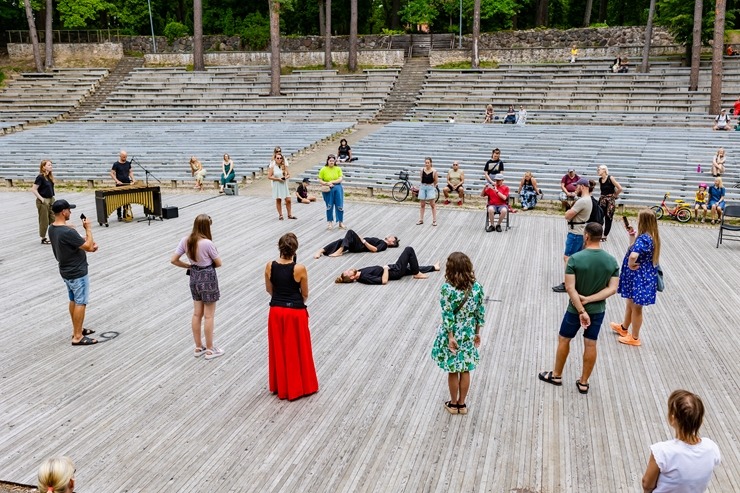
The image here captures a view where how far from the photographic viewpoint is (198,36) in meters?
37.8

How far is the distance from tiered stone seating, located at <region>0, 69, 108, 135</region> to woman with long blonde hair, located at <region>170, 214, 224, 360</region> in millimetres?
30554

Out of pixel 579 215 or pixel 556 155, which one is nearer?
pixel 579 215

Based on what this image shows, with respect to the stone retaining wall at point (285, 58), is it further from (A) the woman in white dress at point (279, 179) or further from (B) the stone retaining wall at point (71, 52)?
(A) the woman in white dress at point (279, 179)

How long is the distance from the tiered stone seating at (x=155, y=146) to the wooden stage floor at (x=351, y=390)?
10.5 meters

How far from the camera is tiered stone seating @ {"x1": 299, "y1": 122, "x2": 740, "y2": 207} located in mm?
16625

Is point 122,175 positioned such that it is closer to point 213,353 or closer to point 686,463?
point 213,353

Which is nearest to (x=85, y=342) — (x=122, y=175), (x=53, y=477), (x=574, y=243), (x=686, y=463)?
(x=53, y=477)

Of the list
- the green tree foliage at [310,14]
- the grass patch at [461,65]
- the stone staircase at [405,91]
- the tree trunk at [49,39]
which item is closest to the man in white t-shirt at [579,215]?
the stone staircase at [405,91]

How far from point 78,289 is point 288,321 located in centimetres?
287

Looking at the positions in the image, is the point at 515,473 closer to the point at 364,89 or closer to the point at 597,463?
the point at 597,463

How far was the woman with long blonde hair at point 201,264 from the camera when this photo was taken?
629cm

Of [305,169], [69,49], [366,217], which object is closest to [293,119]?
[305,169]

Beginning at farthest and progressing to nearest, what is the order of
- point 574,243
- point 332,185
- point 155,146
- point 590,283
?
1. point 155,146
2. point 332,185
3. point 574,243
4. point 590,283

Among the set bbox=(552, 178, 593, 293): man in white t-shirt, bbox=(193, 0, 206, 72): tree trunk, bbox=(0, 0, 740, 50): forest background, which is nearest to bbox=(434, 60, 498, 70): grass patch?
bbox=(0, 0, 740, 50): forest background
